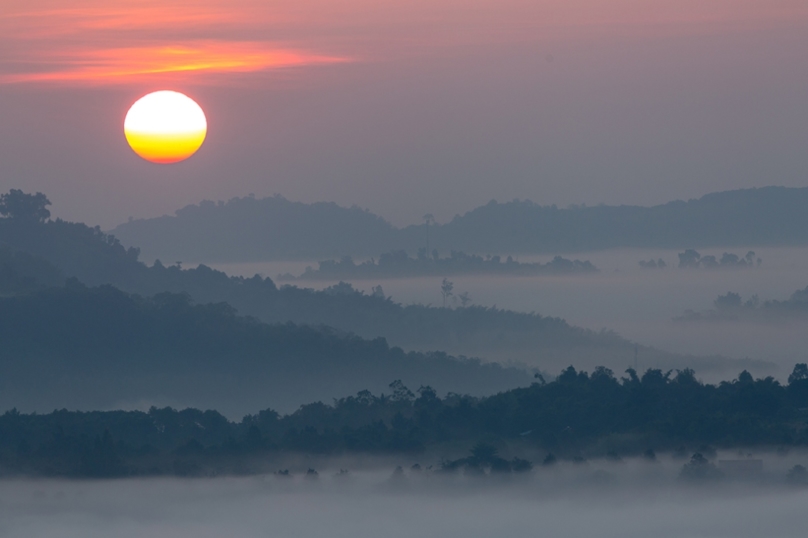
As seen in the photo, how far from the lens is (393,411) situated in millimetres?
116438

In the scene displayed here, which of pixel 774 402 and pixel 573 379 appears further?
pixel 573 379

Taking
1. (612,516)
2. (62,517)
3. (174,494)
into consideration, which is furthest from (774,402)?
(62,517)

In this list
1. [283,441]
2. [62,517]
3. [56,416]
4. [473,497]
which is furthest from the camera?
[56,416]

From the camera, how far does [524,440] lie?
327 feet

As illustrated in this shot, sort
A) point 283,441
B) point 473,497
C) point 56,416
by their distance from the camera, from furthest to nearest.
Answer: point 56,416
point 283,441
point 473,497

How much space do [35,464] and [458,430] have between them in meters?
37.0

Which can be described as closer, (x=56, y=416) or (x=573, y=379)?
(x=573, y=379)

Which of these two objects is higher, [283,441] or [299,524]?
[283,441]

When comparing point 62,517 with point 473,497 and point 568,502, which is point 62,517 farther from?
point 568,502

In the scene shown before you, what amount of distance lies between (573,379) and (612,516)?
A: 16.5 m

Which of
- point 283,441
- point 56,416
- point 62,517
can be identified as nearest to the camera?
point 62,517

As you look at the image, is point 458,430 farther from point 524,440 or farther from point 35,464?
point 35,464

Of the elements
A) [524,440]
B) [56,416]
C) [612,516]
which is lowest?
[612,516]

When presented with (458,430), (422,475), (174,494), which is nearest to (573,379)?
(458,430)
